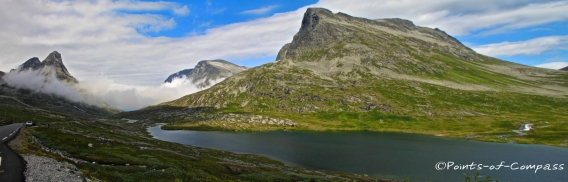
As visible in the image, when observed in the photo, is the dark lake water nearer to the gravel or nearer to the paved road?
the gravel

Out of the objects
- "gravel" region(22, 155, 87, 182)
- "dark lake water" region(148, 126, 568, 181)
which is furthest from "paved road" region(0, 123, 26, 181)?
"dark lake water" region(148, 126, 568, 181)

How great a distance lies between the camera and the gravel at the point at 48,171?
28.1 meters

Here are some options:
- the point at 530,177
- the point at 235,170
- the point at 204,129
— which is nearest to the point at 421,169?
the point at 530,177

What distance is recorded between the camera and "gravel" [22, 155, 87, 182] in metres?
28.1

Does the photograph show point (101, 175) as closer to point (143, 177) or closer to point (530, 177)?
point (143, 177)

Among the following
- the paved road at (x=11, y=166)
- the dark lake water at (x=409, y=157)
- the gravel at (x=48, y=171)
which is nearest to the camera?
the paved road at (x=11, y=166)

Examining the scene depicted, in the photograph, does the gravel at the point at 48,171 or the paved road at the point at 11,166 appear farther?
the gravel at the point at 48,171

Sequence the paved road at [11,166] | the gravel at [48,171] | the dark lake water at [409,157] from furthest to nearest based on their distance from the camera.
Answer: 1. the dark lake water at [409,157]
2. the gravel at [48,171]
3. the paved road at [11,166]

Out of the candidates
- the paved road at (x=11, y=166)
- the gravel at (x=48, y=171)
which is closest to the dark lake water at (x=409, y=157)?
the gravel at (x=48, y=171)

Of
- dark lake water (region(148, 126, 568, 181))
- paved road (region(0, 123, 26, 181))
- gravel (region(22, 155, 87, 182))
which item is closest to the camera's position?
paved road (region(0, 123, 26, 181))

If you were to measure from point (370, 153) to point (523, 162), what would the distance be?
46708 millimetres

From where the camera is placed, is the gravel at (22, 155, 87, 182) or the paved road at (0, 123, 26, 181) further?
the gravel at (22, 155, 87, 182)

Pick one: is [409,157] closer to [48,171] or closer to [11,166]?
[48,171]

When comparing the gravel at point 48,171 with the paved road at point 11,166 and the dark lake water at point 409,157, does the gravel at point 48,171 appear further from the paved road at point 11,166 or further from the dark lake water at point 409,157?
the dark lake water at point 409,157
